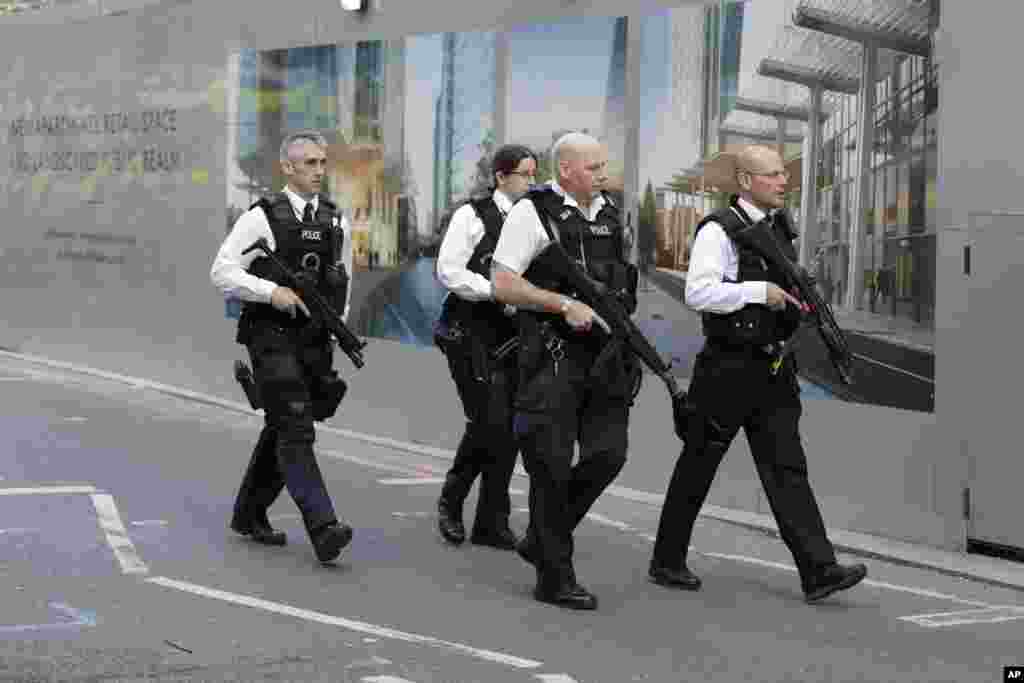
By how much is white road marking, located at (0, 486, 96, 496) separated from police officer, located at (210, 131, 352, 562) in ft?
6.76

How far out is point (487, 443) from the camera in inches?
398

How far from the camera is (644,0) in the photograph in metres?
12.6

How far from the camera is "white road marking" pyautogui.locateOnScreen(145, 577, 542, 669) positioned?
745cm

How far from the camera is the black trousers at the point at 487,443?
996 centimetres

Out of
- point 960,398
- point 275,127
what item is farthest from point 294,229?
point 275,127

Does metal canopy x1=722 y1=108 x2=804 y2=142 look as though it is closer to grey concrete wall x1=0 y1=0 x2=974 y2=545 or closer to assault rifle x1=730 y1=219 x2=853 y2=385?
grey concrete wall x1=0 y1=0 x2=974 y2=545

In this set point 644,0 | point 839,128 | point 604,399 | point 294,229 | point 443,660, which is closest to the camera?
point 443,660

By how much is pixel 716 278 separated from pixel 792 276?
32cm

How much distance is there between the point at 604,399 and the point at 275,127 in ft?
28.2

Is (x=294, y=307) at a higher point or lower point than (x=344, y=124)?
lower

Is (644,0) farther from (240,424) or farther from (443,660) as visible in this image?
(443,660)

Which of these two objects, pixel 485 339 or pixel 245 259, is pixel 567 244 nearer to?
pixel 485 339

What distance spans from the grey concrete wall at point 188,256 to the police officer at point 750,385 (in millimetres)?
1809

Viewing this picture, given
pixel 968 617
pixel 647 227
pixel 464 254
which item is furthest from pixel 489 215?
pixel 968 617
